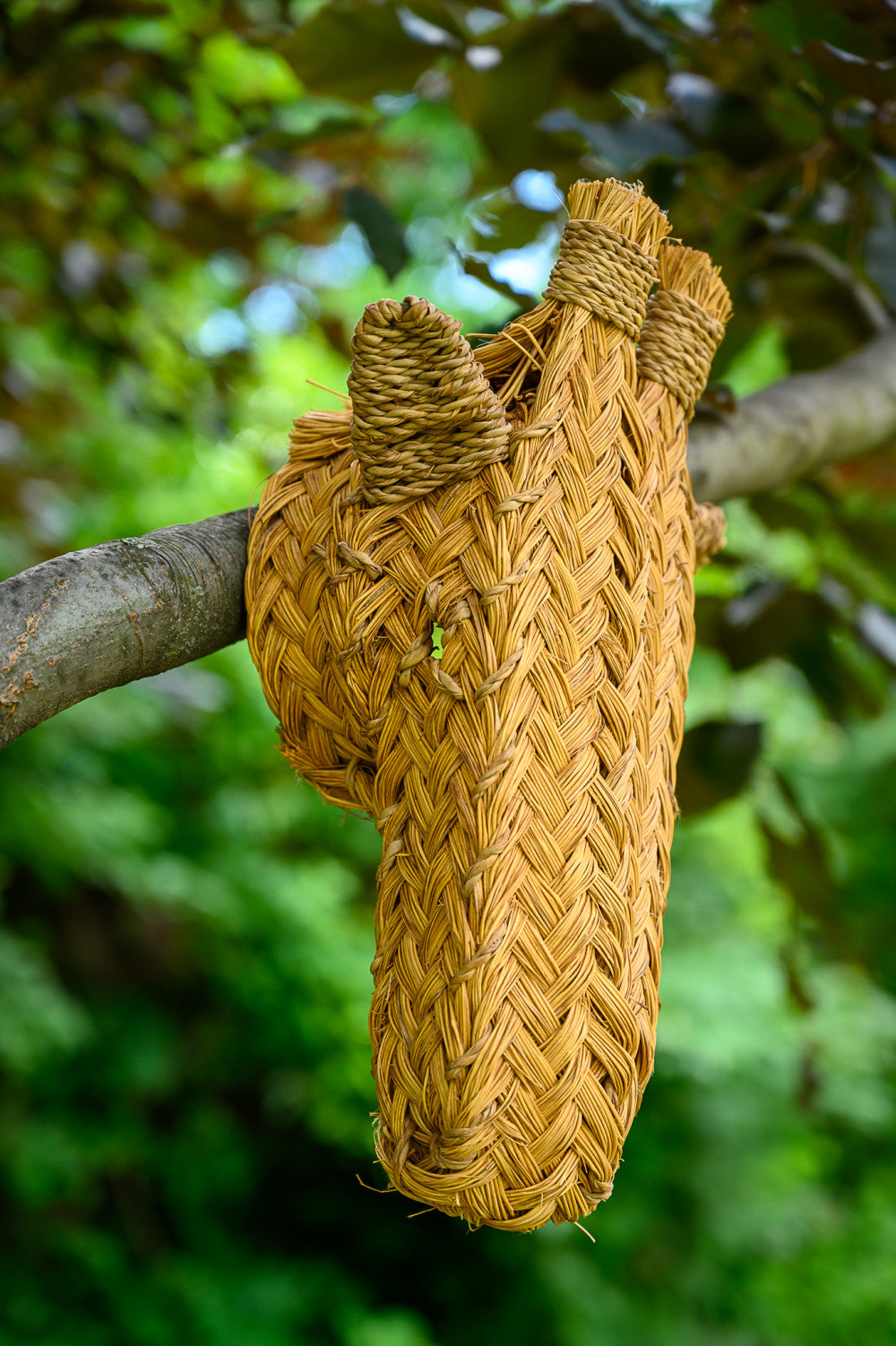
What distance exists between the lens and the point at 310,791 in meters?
2.52

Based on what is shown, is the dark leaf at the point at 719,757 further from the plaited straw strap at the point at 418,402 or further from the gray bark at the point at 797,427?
the plaited straw strap at the point at 418,402

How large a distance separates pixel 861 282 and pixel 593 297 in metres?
0.51

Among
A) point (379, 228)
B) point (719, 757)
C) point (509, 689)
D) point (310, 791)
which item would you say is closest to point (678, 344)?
point (509, 689)

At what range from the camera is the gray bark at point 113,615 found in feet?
1.19

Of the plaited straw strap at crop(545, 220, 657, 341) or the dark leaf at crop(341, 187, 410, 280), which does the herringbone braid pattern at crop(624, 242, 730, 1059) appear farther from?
the dark leaf at crop(341, 187, 410, 280)

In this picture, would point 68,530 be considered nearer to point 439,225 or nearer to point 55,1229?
point 55,1229

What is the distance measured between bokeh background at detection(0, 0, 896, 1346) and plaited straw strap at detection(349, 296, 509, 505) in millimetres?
175

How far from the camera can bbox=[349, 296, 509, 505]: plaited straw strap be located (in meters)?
0.38

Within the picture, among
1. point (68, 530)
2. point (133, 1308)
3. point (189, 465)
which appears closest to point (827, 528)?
point (68, 530)

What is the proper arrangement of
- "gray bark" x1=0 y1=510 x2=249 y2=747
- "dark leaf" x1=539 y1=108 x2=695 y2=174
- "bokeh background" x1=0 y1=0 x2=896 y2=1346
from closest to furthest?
"gray bark" x1=0 y1=510 x2=249 y2=747, "dark leaf" x1=539 y1=108 x2=695 y2=174, "bokeh background" x1=0 y1=0 x2=896 y2=1346

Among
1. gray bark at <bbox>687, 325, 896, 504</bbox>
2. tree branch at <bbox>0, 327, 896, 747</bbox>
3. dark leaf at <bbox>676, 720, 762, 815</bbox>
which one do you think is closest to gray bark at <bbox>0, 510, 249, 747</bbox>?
tree branch at <bbox>0, 327, 896, 747</bbox>

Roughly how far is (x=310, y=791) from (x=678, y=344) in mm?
2160

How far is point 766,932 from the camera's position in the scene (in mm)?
2971

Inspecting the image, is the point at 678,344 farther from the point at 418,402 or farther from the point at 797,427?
the point at 797,427
